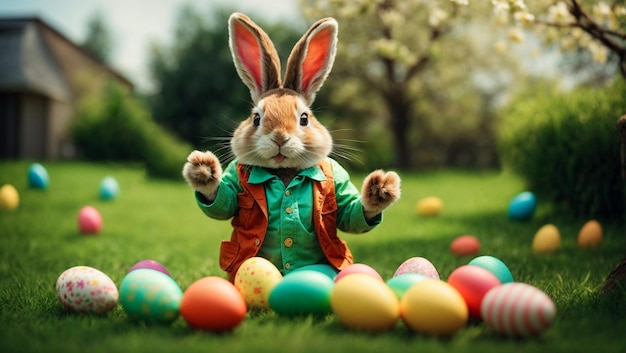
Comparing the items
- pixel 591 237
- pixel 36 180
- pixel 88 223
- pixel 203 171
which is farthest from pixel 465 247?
pixel 36 180

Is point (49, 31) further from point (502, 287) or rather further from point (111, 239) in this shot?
point (502, 287)

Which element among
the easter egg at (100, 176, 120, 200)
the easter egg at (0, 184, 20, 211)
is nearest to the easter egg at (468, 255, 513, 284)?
the easter egg at (0, 184, 20, 211)

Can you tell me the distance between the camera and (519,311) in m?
2.19

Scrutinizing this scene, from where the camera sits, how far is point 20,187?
341 inches

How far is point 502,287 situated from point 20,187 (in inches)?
334

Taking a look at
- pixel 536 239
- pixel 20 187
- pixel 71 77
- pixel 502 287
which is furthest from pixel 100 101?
pixel 502 287

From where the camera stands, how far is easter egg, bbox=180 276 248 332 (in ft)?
7.58

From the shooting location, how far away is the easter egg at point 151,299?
2.49m

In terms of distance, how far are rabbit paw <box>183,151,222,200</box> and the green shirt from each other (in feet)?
0.39

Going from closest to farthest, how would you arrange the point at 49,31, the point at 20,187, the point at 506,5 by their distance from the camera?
the point at 506,5 → the point at 20,187 → the point at 49,31

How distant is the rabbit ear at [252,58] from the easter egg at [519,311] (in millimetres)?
1808

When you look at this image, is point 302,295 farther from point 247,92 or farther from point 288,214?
point 247,92

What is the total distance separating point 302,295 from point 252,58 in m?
1.57

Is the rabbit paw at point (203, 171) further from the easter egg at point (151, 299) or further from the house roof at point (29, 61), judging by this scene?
the house roof at point (29, 61)
